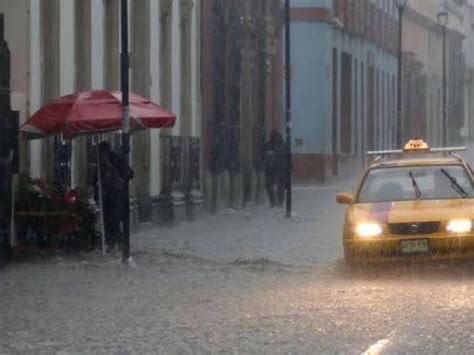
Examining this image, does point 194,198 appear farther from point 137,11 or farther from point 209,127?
point 137,11

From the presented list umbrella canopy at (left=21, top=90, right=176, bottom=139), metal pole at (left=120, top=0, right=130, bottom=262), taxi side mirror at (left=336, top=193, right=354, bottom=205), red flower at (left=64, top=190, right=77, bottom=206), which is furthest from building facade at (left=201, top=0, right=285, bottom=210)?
taxi side mirror at (left=336, top=193, right=354, bottom=205)

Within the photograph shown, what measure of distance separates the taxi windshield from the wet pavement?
3.22 feet

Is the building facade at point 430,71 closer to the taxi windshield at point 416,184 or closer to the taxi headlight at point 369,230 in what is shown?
the taxi windshield at point 416,184

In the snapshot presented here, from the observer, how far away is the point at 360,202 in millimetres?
20422

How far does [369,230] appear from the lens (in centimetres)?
1919

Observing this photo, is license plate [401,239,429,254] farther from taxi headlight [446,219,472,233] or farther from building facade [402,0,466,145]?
building facade [402,0,466,145]

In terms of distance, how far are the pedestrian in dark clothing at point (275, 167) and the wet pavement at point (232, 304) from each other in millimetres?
13177

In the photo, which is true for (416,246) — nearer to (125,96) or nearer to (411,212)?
(411,212)

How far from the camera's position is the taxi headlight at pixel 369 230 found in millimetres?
19141

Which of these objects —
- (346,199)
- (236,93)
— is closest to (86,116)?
(346,199)

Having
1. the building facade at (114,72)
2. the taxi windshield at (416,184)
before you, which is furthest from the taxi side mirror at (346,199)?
the building facade at (114,72)

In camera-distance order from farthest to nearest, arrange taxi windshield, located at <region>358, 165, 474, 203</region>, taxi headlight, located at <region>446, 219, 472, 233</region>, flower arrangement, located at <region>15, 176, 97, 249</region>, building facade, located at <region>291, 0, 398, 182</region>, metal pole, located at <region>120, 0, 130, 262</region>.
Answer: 1. building facade, located at <region>291, 0, 398, 182</region>
2. flower arrangement, located at <region>15, 176, 97, 249</region>
3. metal pole, located at <region>120, 0, 130, 262</region>
4. taxi windshield, located at <region>358, 165, 474, 203</region>
5. taxi headlight, located at <region>446, 219, 472, 233</region>

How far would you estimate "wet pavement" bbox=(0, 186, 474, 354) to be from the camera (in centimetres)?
1380

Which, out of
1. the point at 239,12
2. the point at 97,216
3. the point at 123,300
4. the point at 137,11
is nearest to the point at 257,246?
the point at 97,216
